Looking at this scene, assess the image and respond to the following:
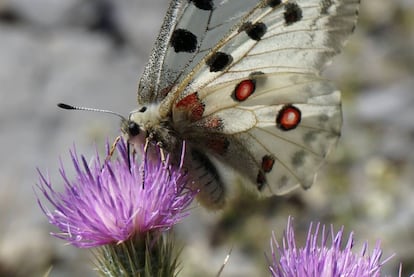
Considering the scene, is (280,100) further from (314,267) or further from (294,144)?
(314,267)

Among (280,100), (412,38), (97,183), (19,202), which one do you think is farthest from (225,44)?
(412,38)

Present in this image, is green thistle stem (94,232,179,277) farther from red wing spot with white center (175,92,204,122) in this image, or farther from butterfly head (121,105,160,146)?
red wing spot with white center (175,92,204,122)

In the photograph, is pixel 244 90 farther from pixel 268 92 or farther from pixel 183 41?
pixel 183 41

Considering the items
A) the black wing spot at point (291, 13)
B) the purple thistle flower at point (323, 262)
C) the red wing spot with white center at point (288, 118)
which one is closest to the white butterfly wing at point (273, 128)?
the red wing spot with white center at point (288, 118)

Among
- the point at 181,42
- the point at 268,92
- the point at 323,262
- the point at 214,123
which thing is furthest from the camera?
the point at 268,92

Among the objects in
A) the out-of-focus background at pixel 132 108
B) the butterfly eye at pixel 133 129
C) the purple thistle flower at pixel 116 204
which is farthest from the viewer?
the out-of-focus background at pixel 132 108

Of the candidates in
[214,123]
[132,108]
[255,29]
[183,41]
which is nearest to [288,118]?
[214,123]

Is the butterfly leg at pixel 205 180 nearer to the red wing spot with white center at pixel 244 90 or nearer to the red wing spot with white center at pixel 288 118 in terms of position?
the red wing spot with white center at pixel 244 90
